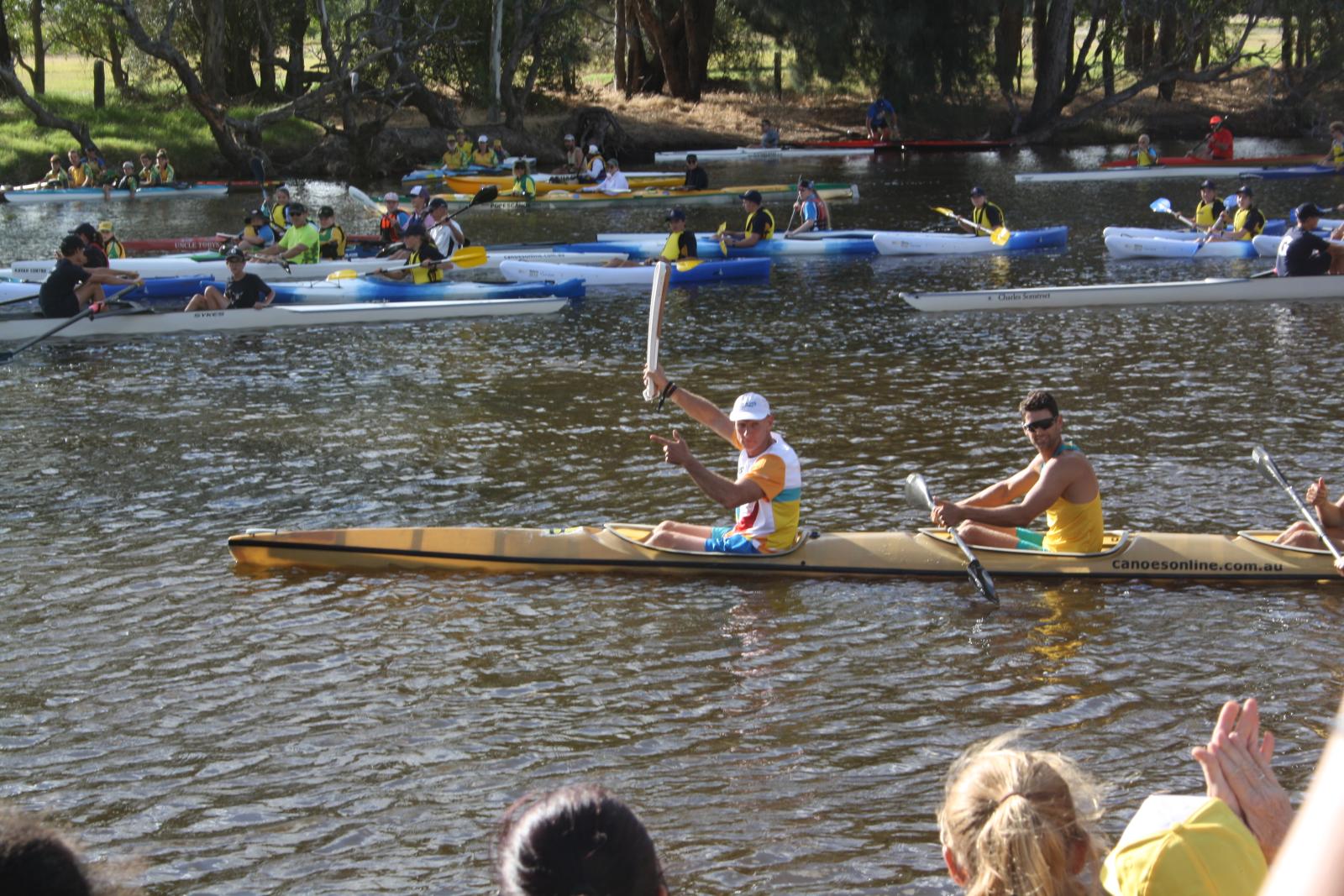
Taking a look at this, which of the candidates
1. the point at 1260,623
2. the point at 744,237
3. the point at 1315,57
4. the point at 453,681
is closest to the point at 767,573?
the point at 453,681

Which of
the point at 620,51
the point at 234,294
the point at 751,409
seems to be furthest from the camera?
the point at 620,51

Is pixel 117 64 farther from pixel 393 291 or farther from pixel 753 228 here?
pixel 393 291

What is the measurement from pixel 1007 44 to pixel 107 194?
2857 cm

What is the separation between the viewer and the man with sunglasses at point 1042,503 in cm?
924

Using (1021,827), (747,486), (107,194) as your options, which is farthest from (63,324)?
(1021,827)

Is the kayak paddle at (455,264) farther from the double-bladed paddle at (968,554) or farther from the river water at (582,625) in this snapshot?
the double-bladed paddle at (968,554)

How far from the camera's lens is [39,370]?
1648 centimetres

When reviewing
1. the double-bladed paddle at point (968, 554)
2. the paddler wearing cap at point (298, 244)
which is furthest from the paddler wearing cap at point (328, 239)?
the double-bladed paddle at point (968, 554)

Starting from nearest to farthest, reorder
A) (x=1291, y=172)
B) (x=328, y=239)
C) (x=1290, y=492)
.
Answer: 1. (x=1290, y=492)
2. (x=328, y=239)
3. (x=1291, y=172)

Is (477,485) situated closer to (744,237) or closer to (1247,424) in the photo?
(1247,424)

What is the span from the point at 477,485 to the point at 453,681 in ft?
13.0

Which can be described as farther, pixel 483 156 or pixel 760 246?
pixel 483 156

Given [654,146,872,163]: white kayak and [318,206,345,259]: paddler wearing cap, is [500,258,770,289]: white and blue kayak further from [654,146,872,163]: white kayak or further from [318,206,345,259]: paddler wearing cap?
[654,146,872,163]: white kayak

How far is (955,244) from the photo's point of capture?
78.1 ft
